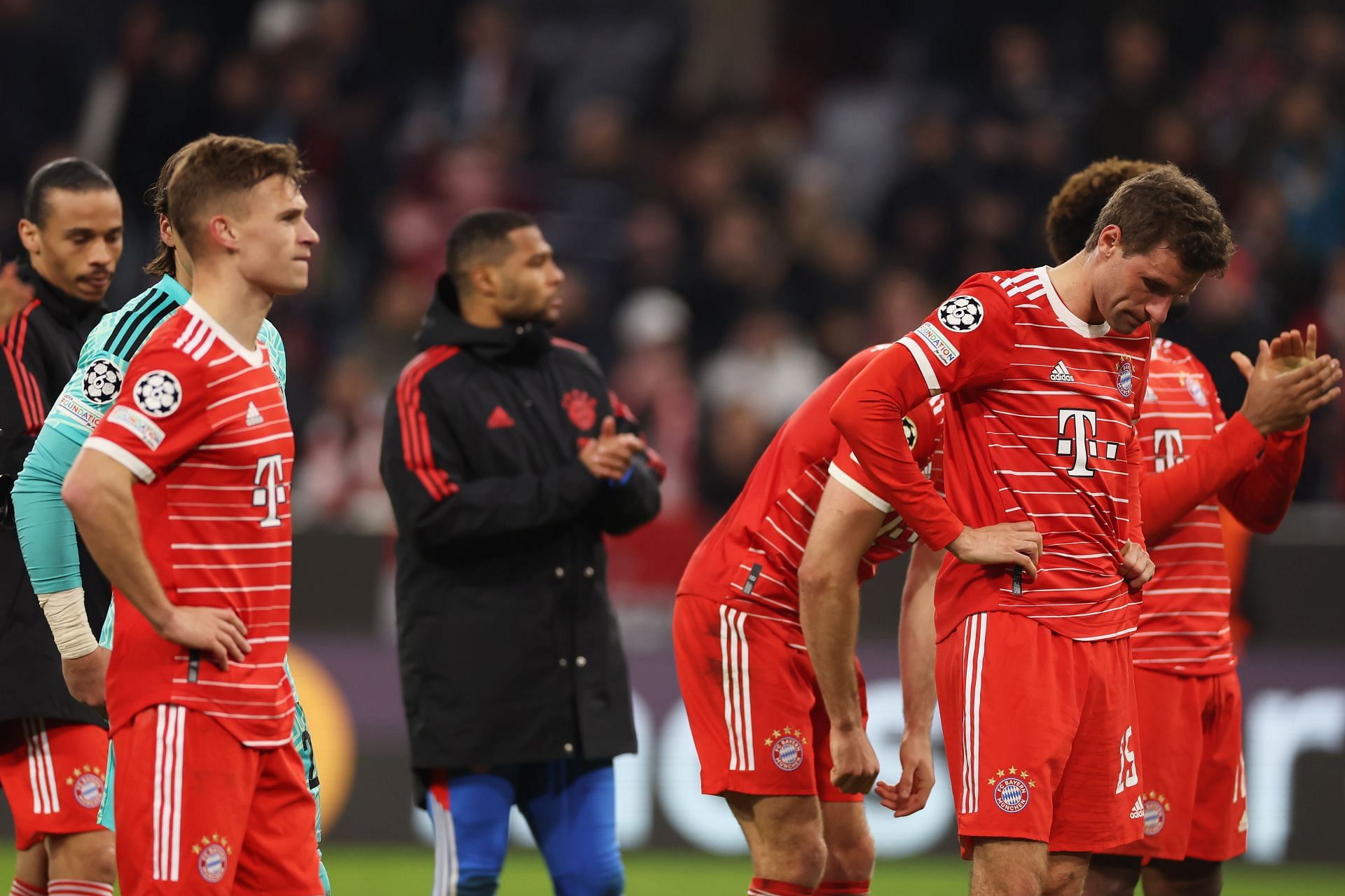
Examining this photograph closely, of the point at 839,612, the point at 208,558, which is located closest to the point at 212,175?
the point at 208,558

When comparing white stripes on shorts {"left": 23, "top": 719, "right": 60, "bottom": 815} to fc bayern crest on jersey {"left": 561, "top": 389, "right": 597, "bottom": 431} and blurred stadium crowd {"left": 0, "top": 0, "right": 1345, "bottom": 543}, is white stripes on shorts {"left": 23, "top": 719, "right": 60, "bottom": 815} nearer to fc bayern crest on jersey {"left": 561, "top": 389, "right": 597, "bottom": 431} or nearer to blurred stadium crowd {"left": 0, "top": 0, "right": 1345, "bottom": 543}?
fc bayern crest on jersey {"left": 561, "top": 389, "right": 597, "bottom": 431}

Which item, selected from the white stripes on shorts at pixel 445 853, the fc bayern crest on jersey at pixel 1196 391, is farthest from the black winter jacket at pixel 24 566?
the fc bayern crest on jersey at pixel 1196 391

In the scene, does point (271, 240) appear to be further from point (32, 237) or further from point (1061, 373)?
point (1061, 373)

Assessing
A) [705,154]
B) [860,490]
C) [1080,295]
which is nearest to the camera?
[1080,295]

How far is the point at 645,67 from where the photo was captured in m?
14.8

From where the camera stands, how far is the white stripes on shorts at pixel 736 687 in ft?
16.6

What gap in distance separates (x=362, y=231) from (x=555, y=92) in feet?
7.87

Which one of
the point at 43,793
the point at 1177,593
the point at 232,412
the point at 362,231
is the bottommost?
the point at 43,793

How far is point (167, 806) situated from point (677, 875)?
16.1 ft

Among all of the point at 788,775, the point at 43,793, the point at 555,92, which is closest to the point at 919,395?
the point at 788,775

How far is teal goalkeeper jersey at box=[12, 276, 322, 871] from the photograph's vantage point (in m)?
4.40

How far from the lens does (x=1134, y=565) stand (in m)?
4.70

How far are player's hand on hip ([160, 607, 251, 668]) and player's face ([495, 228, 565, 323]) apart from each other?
2092 millimetres

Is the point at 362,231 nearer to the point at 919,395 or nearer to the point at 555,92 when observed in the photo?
the point at 555,92
